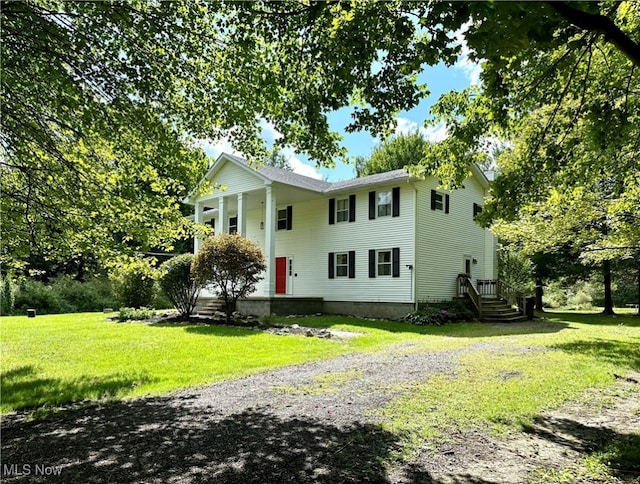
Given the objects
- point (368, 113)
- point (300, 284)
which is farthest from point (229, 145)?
point (300, 284)

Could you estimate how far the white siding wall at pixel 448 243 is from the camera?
1653cm

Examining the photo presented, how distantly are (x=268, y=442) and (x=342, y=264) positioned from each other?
14745mm

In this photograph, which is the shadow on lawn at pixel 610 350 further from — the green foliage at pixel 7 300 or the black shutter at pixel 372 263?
the green foliage at pixel 7 300

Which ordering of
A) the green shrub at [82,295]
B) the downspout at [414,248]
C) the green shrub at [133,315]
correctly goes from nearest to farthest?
the green shrub at [133,315]
the downspout at [414,248]
the green shrub at [82,295]

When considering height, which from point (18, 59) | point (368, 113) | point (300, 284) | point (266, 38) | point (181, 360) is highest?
point (266, 38)

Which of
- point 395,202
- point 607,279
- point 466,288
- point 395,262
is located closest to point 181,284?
point 395,262

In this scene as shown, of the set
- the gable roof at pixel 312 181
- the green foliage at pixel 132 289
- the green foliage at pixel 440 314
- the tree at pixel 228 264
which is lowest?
the green foliage at pixel 440 314

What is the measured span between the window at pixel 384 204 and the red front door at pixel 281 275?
577cm

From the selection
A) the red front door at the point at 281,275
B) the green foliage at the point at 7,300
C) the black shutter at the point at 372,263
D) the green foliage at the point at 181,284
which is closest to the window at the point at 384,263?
the black shutter at the point at 372,263

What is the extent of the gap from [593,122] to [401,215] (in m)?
11.1

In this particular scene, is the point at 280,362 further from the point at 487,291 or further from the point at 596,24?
the point at 487,291

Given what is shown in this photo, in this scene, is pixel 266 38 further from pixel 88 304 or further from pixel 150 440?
pixel 88 304

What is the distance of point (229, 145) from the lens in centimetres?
688

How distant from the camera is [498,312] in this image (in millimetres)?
A: 16609
